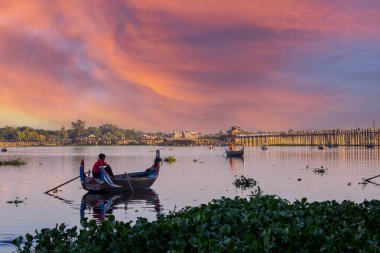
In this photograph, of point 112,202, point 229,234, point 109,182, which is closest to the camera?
point 229,234

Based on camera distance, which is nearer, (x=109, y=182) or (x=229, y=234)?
(x=229, y=234)

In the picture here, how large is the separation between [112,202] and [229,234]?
70.0ft

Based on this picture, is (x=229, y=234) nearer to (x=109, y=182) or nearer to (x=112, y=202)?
(x=112, y=202)

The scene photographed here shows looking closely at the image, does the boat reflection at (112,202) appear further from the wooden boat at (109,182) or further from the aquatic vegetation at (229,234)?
the aquatic vegetation at (229,234)

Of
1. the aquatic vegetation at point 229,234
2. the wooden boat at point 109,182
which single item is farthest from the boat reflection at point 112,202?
the aquatic vegetation at point 229,234

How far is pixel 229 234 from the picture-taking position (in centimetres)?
988

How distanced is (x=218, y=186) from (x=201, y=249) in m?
33.1

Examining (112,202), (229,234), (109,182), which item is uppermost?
(229,234)

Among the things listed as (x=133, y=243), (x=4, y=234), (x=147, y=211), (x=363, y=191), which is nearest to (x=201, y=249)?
(x=133, y=243)

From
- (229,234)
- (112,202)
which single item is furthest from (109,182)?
(229,234)

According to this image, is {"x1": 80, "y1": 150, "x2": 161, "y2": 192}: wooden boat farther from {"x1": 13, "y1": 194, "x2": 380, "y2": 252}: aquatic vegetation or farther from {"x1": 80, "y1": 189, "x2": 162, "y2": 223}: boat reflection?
{"x1": 13, "y1": 194, "x2": 380, "y2": 252}: aquatic vegetation

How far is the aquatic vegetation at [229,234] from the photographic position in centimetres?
856

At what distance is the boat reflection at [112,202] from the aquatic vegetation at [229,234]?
561 inches

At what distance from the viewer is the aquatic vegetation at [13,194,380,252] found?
8.56 meters
